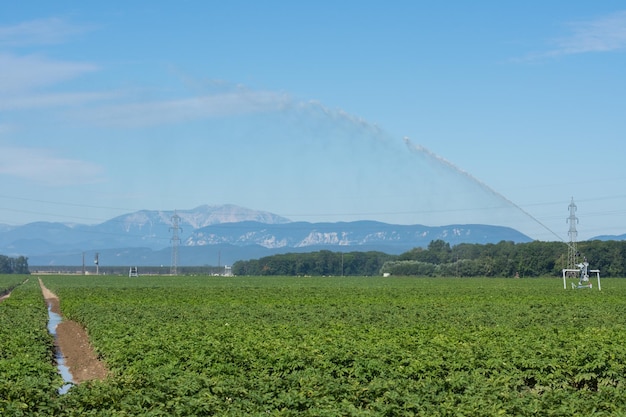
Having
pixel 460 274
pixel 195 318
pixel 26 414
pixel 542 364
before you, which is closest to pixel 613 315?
pixel 195 318

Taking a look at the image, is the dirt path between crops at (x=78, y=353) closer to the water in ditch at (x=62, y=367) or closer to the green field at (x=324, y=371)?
the water in ditch at (x=62, y=367)

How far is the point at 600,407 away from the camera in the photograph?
575 inches

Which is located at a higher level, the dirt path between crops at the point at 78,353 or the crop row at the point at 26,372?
the crop row at the point at 26,372

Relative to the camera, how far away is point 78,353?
29.8 meters

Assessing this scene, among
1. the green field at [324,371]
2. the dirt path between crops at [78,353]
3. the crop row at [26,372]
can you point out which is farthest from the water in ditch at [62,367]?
the green field at [324,371]

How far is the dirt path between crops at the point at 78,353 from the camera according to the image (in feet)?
81.4

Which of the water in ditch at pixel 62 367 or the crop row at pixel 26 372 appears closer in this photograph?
the crop row at pixel 26 372

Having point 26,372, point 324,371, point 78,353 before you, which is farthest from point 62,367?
point 324,371

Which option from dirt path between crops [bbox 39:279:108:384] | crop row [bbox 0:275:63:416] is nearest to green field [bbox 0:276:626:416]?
crop row [bbox 0:275:63:416]

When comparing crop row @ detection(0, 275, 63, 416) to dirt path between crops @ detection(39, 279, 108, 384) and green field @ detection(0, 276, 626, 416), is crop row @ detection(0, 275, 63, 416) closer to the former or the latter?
green field @ detection(0, 276, 626, 416)

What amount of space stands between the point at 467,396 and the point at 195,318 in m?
21.8

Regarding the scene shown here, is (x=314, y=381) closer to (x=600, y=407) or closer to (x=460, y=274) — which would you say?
(x=600, y=407)

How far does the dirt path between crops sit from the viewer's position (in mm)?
24812

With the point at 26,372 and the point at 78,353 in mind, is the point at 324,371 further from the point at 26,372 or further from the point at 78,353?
the point at 78,353
